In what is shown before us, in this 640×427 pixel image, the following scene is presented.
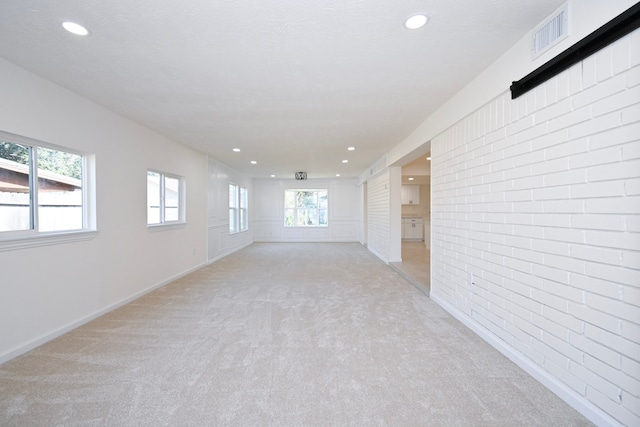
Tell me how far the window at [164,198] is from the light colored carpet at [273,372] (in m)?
1.64

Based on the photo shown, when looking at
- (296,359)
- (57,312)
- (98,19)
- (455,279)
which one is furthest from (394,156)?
(57,312)

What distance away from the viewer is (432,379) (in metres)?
2.13

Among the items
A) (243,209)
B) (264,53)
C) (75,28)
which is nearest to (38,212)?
(75,28)

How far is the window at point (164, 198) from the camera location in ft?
15.5

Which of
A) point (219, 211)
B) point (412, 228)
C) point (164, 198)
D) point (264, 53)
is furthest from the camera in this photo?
point (412, 228)

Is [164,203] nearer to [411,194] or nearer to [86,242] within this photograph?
[86,242]

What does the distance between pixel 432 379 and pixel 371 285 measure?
276 cm

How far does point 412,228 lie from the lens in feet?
37.1

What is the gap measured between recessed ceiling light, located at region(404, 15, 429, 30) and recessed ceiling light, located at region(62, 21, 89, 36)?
2.31 m

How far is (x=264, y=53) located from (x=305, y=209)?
924 centimetres

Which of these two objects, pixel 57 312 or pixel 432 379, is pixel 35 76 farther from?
pixel 432 379

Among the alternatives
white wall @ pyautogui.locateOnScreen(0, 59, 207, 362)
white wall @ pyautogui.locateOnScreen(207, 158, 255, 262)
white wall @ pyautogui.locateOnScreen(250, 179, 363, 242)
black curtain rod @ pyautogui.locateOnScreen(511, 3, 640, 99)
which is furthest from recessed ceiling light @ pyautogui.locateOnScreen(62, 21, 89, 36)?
white wall @ pyautogui.locateOnScreen(250, 179, 363, 242)

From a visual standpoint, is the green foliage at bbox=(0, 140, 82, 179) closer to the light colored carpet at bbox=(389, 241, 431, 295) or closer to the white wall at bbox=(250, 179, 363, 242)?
the light colored carpet at bbox=(389, 241, 431, 295)

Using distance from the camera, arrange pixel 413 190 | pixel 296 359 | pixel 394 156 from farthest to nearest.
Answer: pixel 413 190 < pixel 394 156 < pixel 296 359
